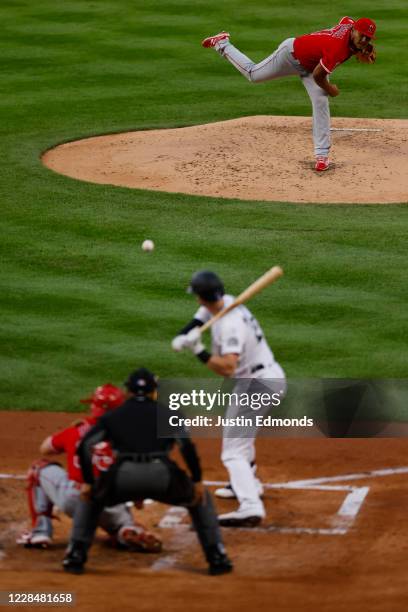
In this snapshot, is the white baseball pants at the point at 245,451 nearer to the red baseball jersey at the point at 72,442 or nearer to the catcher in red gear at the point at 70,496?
the catcher in red gear at the point at 70,496

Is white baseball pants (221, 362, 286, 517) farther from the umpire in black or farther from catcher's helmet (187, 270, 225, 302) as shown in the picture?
the umpire in black

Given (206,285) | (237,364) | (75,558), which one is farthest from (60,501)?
(206,285)

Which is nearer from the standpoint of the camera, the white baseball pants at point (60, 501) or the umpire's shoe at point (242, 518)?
the white baseball pants at point (60, 501)

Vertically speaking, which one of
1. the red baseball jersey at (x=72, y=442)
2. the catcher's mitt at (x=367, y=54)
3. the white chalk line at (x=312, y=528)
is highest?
the catcher's mitt at (x=367, y=54)

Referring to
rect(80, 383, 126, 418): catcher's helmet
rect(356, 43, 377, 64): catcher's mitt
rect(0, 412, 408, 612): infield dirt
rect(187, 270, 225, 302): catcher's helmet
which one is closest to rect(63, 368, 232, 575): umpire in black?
rect(0, 412, 408, 612): infield dirt

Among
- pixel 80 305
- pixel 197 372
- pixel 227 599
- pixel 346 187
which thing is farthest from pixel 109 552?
pixel 346 187

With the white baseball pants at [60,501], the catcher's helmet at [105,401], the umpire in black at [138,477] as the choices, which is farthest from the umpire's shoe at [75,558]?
the catcher's helmet at [105,401]

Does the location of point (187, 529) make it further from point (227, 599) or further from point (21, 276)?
point (21, 276)

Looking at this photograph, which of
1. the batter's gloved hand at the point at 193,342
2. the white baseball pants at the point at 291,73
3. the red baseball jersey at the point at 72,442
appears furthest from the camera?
the white baseball pants at the point at 291,73
